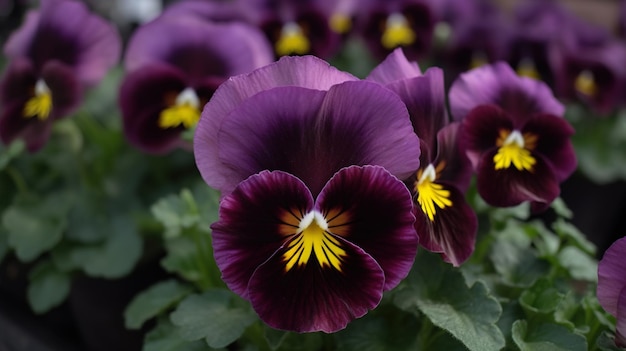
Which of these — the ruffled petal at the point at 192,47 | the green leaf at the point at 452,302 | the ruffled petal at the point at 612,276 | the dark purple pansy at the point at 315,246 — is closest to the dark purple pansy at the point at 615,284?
the ruffled petal at the point at 612,276

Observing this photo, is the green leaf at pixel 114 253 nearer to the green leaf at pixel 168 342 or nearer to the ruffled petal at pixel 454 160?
the green leaf at pixel 168 342

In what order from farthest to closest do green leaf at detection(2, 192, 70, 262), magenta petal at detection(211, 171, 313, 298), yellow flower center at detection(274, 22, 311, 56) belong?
yellow flower center at detection(274, 22, 311, 56), green leaf at detection(2, 192, 70, 262), magenta petal at detection(211, 171, 313, 298)

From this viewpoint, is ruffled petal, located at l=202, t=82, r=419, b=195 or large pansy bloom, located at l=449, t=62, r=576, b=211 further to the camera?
large pansy bloom, located at l=449, t=62, r=576, b=211

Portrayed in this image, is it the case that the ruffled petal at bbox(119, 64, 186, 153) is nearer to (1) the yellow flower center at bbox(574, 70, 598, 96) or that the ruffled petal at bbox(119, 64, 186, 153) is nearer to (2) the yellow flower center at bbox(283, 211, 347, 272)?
(2) the yellow flower center at bbox(283, 211, 347, 272)

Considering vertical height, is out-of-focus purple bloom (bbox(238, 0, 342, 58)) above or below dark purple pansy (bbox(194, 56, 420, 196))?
below

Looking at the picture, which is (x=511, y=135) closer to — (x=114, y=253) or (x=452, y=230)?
(x=452, y=230)

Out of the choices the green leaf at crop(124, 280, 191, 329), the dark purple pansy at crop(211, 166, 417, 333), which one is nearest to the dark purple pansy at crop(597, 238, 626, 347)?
the dark purple pansy at crop(211, 166, 417, 333)
